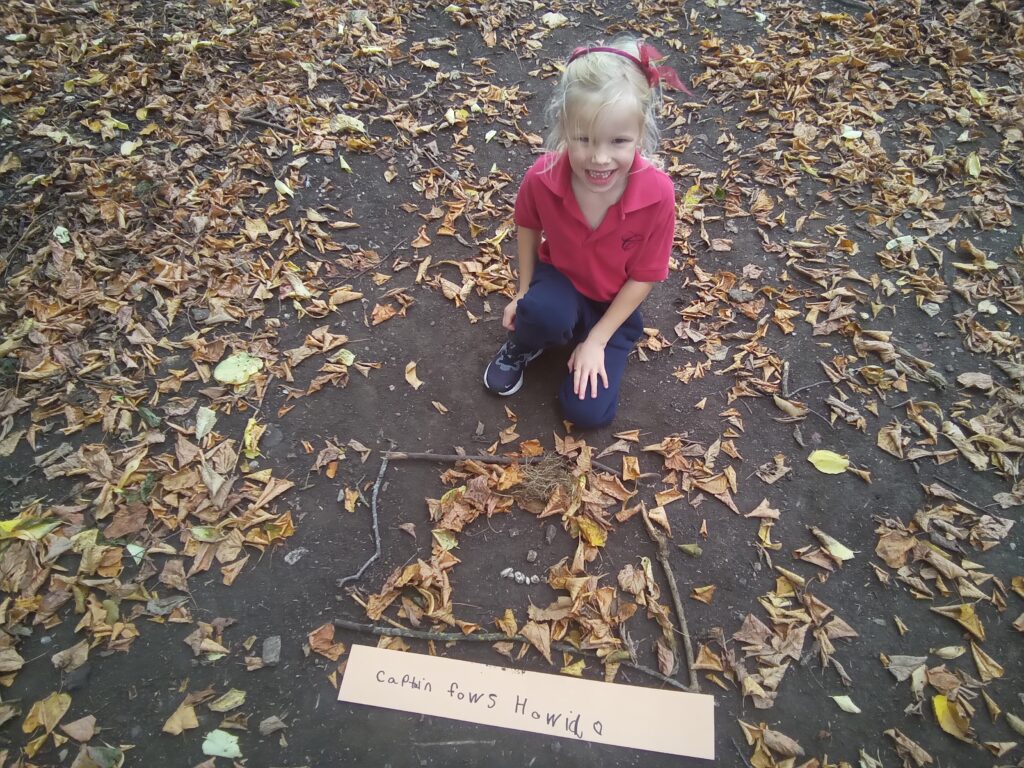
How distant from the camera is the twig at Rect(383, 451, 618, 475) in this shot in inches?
99.4

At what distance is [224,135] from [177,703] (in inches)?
130

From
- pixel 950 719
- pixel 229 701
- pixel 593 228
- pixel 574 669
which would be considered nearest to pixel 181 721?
pixel 229 701

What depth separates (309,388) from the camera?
2.73 m

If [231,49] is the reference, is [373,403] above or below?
below

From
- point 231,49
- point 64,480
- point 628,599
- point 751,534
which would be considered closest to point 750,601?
point 751,534

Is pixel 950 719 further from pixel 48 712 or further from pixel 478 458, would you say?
pixel 48 712

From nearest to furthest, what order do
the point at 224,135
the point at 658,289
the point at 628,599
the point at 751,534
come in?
the point at 628,599 < the point at 751,534 < the point at 658,289 < the point at 224,135

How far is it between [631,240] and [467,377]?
1056 millimetres

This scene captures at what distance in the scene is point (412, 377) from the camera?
280 cm

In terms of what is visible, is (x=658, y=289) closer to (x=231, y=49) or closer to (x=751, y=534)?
(x=751, y=534)

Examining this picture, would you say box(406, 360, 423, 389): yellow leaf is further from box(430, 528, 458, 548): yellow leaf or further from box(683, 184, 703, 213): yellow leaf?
box(683, 184, 703, 213): yellow leaf

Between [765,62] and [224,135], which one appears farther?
[765,62]

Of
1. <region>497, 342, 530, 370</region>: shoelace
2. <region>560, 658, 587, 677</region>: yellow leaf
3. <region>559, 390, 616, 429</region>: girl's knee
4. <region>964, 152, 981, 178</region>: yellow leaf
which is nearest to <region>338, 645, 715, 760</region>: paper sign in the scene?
<region>560, 658, 587, 677</region>: yellow leaf

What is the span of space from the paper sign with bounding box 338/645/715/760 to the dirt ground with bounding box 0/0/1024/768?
5cm
